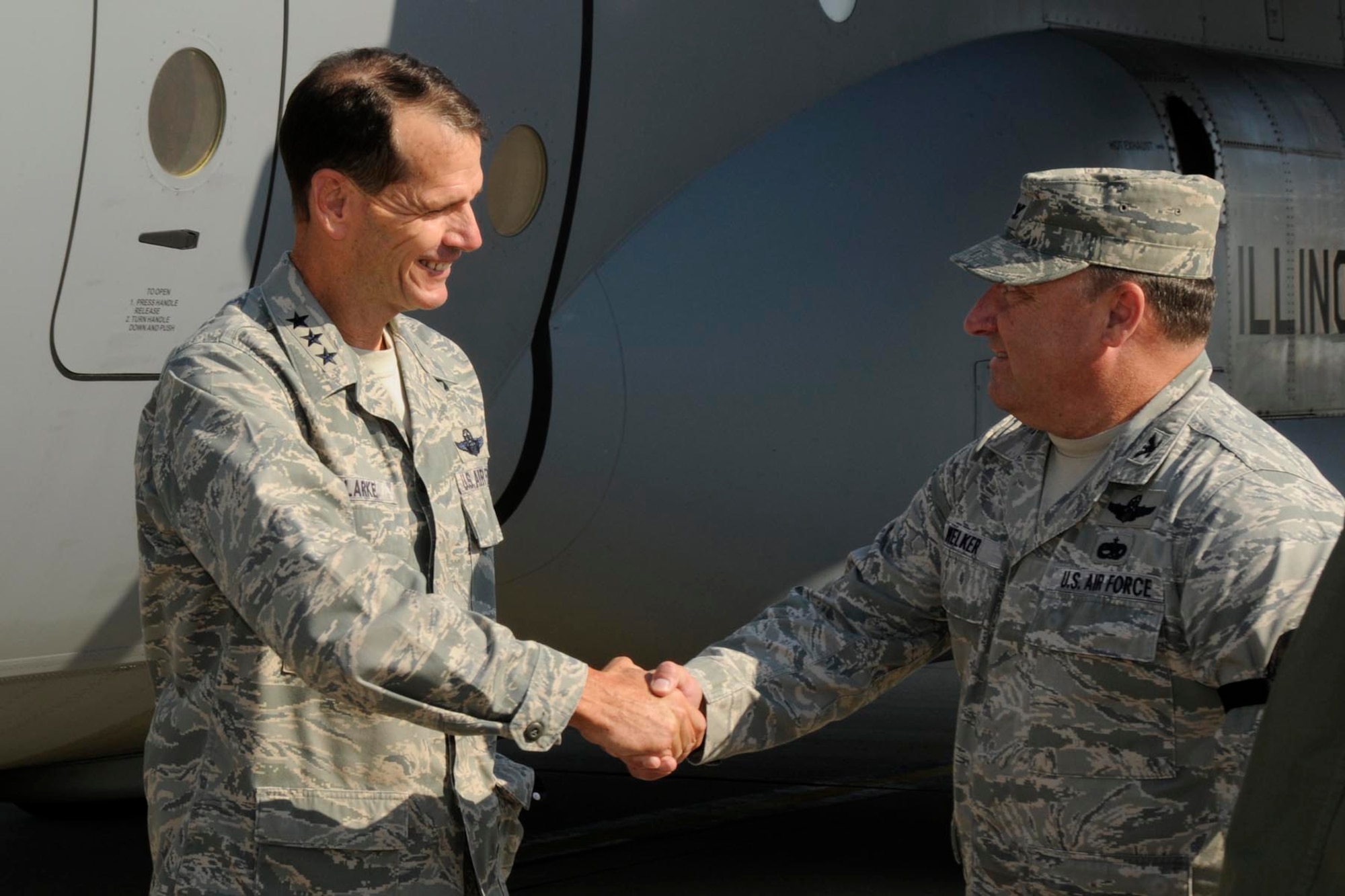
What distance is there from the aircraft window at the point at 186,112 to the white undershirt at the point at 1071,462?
232cm

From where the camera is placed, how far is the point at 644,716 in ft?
9.97

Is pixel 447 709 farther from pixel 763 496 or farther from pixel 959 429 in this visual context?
pixel 959 429

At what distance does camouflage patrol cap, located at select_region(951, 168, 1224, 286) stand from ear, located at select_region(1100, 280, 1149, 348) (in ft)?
0.12

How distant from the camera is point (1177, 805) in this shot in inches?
106

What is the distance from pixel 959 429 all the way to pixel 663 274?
43.4 inches

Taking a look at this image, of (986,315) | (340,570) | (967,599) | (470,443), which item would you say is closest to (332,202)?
(470,443)

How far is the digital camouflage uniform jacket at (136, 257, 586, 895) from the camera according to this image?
252 cm

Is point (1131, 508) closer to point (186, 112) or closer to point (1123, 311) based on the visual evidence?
point (1123, 311)

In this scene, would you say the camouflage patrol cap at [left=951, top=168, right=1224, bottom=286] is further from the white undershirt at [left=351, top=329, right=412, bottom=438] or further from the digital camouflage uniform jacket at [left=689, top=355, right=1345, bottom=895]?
the white undershirt at [left=351, top=329, right=412, bottom=438]

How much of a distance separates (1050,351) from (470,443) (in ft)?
3.25

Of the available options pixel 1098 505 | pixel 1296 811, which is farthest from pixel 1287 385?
pixel 1296 811

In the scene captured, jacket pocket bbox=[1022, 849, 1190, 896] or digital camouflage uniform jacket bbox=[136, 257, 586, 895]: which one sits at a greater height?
digital camouflage uniform jacket bbox=[136, 257, 586, 895]

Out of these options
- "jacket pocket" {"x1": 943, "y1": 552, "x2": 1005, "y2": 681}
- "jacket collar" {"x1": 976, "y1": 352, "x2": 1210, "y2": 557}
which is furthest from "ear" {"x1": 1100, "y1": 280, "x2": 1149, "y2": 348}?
"jacket pocket" {"x1": 943, "y1": 552, "x2": 1005, "y2": 681}

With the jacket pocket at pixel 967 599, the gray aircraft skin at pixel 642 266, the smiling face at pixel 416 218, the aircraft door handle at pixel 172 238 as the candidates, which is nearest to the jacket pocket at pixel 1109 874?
the jacket pocket at pixel 967 599
